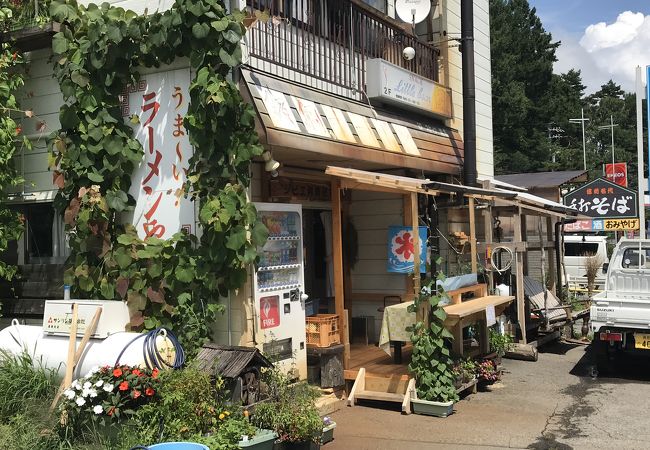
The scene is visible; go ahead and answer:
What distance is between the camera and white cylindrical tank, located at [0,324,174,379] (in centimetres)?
610

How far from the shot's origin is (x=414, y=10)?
1154cm

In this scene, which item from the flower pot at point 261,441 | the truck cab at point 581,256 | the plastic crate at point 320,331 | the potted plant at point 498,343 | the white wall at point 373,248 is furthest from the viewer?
the truck cab at point 581,256

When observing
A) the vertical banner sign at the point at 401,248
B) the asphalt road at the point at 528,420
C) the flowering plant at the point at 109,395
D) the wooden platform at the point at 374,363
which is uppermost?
the vertical banner sign at the point at 401,248

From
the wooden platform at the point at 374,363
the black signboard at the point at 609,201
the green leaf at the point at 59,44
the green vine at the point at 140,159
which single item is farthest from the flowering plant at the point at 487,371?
the black signboard at the point at 609,201

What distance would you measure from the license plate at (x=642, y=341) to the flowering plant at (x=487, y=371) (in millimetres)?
2109

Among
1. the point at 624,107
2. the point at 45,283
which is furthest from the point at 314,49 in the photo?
the point at 624,107

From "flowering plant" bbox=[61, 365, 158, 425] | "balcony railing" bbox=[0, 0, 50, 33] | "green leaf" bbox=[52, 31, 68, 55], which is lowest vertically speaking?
"flowering plant" bbox=[61, 365, 158, 425]

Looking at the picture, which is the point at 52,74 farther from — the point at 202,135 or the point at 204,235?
the point at 204,235

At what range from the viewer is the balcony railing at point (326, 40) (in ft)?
25.8

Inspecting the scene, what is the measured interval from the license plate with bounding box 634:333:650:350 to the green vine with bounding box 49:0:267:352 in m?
6.08

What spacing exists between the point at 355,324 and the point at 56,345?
18.3 feet

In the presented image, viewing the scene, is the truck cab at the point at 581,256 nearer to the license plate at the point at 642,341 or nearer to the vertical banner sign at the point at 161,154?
the license plate at the point at 642,341

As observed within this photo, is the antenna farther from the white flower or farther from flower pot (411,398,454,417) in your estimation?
the white flower

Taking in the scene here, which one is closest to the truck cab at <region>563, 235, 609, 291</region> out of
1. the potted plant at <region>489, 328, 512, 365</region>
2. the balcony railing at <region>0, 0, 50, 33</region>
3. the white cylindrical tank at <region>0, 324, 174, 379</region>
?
the potted plant at <region>489, 328, 512, 365</region>
